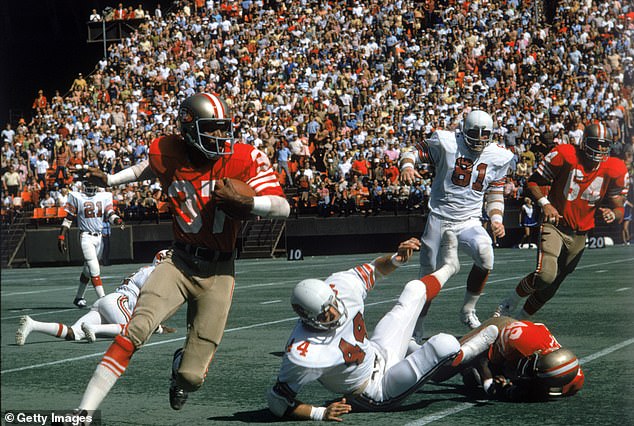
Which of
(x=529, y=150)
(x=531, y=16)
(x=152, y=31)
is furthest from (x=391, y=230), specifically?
(x=152, y=31)

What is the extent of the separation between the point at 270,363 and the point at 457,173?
2584 millimetres

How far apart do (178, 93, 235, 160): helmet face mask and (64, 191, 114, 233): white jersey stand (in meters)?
9.11

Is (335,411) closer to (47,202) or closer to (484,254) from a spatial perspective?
(484,254)

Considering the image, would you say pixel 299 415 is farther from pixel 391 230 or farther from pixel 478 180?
pixel 391 230

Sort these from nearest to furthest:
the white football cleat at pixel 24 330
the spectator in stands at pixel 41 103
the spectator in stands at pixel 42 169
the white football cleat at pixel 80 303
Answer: the white football cleat at pixel 24 330 < the white football cleat at pixel 80 303 < the spectator in stands at pixel 42 169 < the spectator in stands at pixel 41 103

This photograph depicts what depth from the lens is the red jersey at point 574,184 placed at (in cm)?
974

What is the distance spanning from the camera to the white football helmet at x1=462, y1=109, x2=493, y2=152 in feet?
30.0

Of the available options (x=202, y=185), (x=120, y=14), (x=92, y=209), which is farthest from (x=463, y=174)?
(x=120, y=14)

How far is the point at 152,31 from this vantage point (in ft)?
114

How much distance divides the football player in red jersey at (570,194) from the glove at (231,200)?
462 cm

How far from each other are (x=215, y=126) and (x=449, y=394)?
2.53 metres

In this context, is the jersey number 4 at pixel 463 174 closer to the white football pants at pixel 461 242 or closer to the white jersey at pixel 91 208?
the white football pants at pixel 461 242

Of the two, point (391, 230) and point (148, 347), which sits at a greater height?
point (148, 347)

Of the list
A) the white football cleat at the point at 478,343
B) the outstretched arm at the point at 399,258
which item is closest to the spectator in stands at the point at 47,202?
the outstretched arm at the point at 399,258
